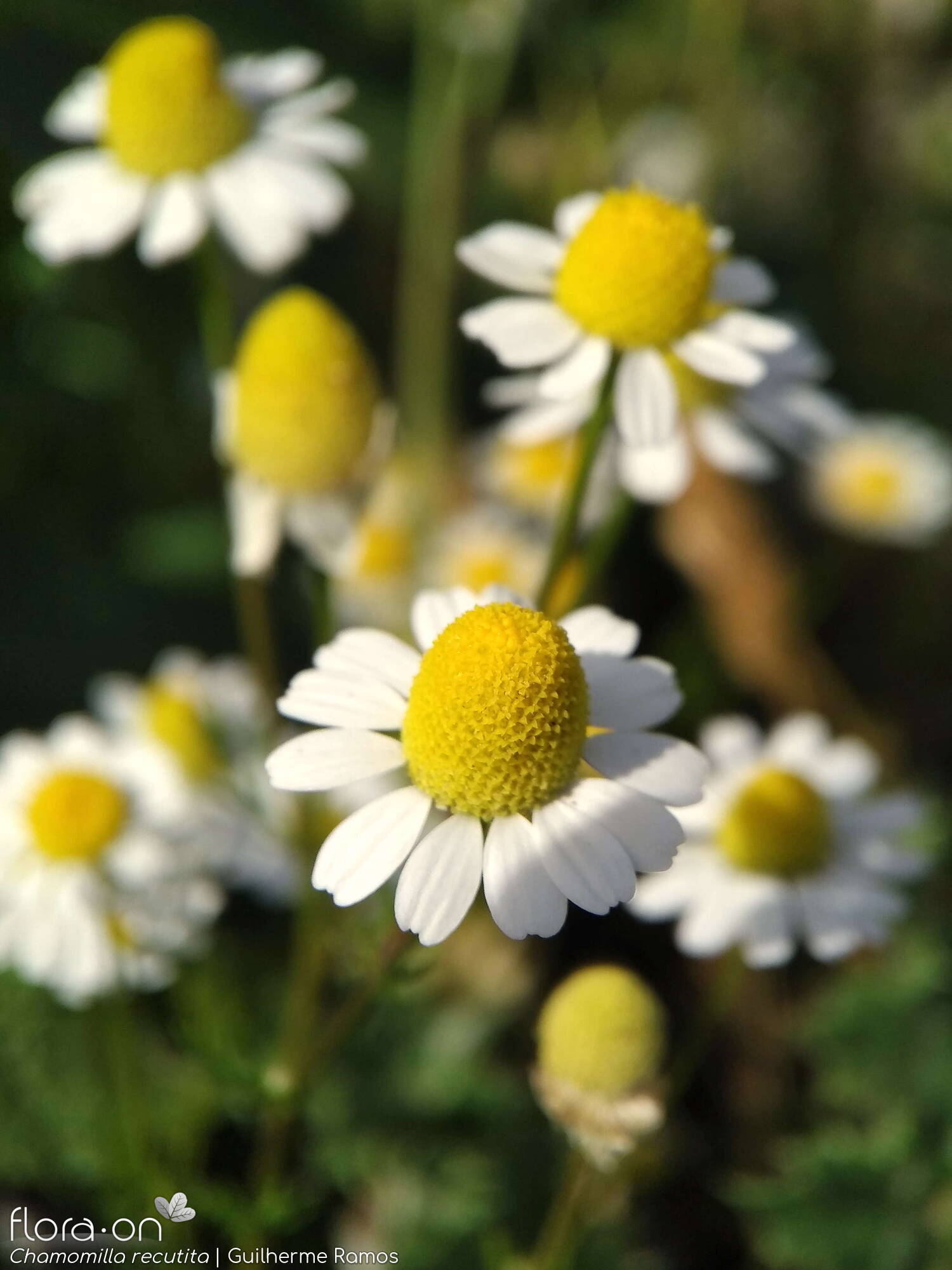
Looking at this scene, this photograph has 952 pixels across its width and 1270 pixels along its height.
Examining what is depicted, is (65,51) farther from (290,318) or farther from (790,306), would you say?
(790,306)

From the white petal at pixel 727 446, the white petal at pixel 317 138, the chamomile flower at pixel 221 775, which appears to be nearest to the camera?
the white petal at pixel 317 138

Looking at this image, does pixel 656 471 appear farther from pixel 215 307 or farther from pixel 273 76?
pixel 273 76

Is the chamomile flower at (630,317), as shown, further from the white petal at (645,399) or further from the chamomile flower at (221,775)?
the chamomile flower at (221,775)

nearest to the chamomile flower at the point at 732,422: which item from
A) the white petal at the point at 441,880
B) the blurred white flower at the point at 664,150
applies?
the white petal at the point at 441,880

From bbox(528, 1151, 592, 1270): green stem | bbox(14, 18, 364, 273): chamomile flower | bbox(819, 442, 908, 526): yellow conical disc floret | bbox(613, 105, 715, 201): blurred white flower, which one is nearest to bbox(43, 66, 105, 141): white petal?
bbox(14, 18, 364, 273): chamomile flower

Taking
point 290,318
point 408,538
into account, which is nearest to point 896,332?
point 408,538

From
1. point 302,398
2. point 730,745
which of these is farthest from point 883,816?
point 302,398
